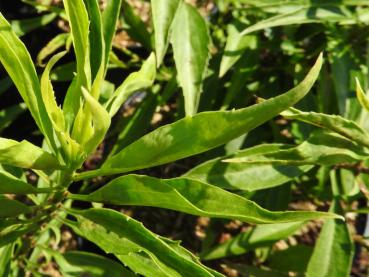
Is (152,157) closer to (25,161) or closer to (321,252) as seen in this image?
(25,161)

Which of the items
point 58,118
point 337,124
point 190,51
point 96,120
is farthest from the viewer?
point 190,51

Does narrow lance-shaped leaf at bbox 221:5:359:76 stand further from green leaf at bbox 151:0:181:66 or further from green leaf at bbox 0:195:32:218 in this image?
green leaf at bbox 0:195:32:218

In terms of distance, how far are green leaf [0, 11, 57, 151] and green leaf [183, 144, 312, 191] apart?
0.85 ft

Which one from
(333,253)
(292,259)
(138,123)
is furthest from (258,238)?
(138,123)

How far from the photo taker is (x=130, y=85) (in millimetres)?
718

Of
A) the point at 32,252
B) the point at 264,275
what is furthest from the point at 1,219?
the point at 264,275

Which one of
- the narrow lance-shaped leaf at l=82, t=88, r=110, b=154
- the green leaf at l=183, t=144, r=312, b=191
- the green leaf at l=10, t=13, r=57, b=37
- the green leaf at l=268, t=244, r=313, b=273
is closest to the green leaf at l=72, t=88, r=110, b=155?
the narrow lance-shaped leaf at l=82, t=88, r=110, b=154

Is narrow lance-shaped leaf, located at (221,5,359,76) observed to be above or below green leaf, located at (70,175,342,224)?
above

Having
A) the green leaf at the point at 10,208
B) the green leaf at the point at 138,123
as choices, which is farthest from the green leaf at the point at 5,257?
the green leaf at the point at 138,123

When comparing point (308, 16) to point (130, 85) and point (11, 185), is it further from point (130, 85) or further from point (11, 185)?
point (11, 185)

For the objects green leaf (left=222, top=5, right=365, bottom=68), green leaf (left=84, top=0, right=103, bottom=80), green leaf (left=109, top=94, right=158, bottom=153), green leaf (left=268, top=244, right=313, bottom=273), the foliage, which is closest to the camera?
the foliage

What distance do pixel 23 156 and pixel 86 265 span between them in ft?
1.57

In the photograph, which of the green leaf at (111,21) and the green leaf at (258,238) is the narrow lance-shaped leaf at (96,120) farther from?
the green leaf at (258,238)

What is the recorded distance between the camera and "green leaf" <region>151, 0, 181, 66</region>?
2.78 feet
